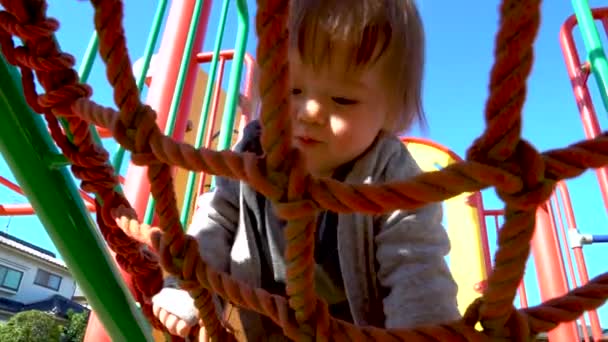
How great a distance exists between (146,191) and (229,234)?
1.56 ft

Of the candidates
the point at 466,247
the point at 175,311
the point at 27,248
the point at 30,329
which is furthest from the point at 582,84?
the point at 27,248

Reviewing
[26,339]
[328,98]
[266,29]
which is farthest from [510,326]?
[26,339]

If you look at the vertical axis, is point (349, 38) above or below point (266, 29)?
above

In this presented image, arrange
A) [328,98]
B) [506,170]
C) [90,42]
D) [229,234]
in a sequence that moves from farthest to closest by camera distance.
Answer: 1. [90,42]
2. [229,234]
3. [328,98]
4. [506,170]

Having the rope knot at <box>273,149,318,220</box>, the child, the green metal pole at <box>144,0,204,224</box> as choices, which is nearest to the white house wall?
the green metal pole at <box>144,0,204,224</box>

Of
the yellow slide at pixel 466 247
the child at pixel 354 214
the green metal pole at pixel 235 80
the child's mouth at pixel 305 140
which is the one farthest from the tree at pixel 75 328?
the child's mouth at pixel 305 140

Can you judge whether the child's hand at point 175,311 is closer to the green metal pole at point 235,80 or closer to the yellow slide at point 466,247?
the green metal pole at point 235,80

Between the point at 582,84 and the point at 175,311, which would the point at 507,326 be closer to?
the point at 175,311

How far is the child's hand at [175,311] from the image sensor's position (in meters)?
0.64

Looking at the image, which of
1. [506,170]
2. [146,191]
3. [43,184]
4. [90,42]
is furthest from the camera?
[146,191]

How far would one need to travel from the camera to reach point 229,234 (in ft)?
2.71

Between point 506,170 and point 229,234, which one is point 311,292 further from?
point 229,234

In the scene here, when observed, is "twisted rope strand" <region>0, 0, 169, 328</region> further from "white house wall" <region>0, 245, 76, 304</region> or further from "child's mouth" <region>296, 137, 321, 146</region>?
"white house wall" <region>0, 245, 76, 304</region>

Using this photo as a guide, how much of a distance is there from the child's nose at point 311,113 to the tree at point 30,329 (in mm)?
10295
